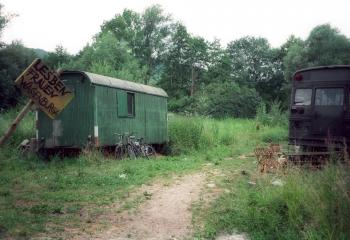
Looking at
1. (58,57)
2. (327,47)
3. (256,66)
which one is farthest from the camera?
(256,66)

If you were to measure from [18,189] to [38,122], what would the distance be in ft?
17.2

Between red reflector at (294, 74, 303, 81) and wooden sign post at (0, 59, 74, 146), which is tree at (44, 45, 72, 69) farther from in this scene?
wooden sign post at (0, 59, 74, 146)

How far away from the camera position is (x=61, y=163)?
11.4 m

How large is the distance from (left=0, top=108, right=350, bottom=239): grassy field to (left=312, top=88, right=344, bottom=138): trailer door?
2.16 meters

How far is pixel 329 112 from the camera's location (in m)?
10.3

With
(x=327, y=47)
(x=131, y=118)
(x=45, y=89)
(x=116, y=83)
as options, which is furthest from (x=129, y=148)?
(x=327, y=47)

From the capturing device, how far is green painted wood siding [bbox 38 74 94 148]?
41.4 ft

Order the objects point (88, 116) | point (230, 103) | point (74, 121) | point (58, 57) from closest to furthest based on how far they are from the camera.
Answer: point (88, 116)
point (74, 121)
point (230, 103)
point (58, 57)

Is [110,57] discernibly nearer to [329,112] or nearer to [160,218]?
[329,112]

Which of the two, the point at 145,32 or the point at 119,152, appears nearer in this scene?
the point at 119,152

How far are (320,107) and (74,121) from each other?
7.38 meters

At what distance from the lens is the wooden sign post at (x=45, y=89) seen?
14.9ft

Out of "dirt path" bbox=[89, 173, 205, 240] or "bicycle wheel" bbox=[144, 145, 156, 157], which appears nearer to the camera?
"dirt path" bbox=[89, 173, 205, 240]

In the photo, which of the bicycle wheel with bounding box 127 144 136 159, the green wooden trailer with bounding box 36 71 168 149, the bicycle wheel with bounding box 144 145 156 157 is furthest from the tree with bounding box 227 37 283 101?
the bicycle wheel with bounding box 127 144 136 159
